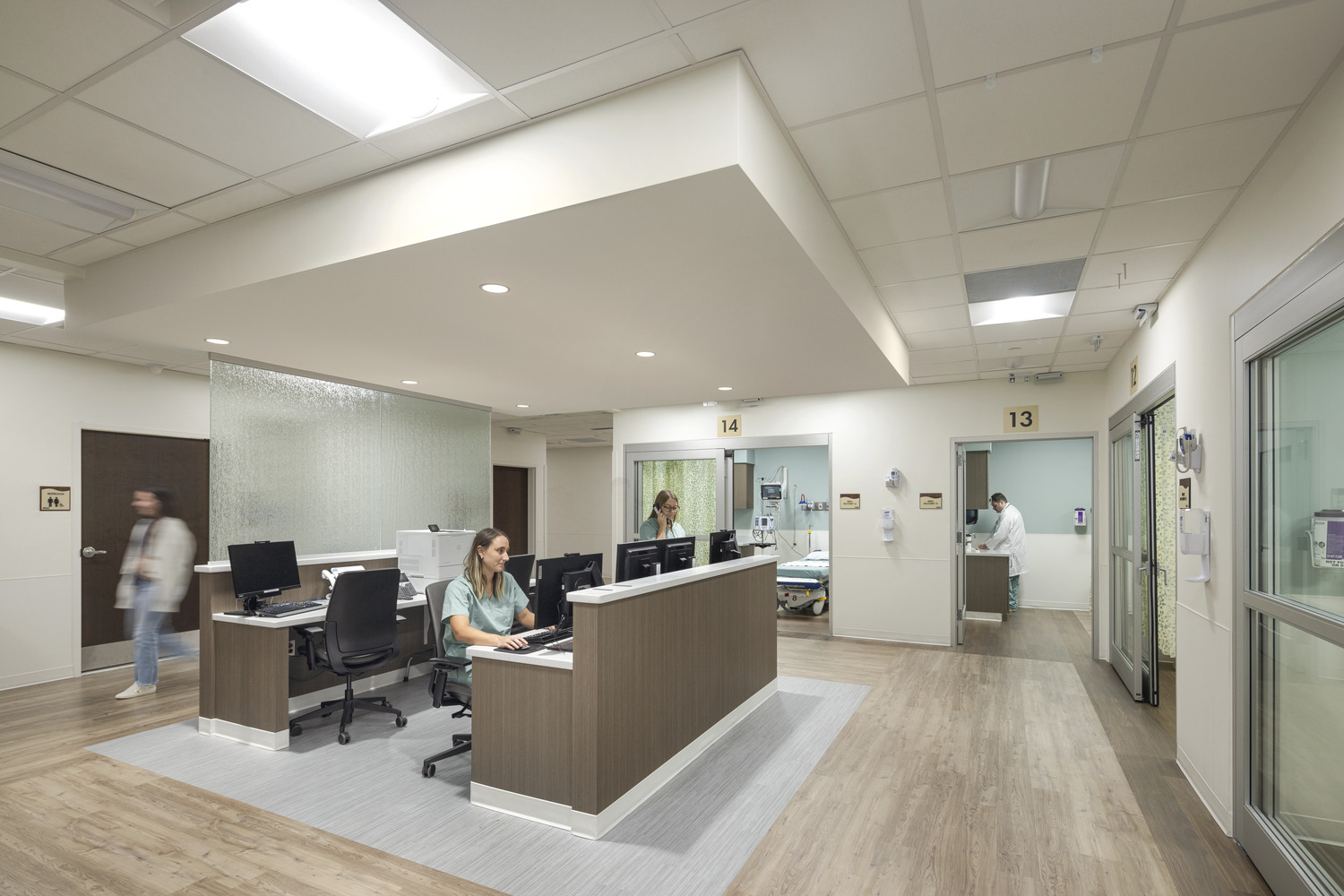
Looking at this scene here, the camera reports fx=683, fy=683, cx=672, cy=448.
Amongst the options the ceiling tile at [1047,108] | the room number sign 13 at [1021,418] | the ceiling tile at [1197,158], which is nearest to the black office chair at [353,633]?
the ceiling tile at [1047,108]

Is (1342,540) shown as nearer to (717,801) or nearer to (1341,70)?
(1341,70)

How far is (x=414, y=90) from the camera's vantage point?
2277mm

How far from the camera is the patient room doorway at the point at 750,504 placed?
782 centimetres

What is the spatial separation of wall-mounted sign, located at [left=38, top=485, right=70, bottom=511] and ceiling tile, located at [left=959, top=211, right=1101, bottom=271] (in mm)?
6969

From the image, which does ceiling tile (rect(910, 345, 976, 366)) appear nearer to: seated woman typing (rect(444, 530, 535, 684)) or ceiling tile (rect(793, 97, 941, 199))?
ceiling tile (rect(793, 97, 941, 199))

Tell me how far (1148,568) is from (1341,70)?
3.62m

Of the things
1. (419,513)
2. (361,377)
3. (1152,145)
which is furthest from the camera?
(419,513)

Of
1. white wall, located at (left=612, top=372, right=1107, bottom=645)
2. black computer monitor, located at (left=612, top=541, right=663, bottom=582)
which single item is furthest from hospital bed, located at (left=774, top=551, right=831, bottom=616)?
black computer monitor, located at (left=612, top=541, right=663, bottom=582)

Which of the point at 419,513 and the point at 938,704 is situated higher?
the point at 419,513

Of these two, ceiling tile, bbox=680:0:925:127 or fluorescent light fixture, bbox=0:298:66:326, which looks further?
fluorescent light fixture, bbox=0:298:66:326

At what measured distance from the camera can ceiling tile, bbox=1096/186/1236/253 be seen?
294cm

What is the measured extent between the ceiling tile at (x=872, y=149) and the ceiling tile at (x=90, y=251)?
341 centimetres

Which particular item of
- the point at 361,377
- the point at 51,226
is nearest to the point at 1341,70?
the point at 51,226

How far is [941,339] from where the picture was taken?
5320 millimetres
